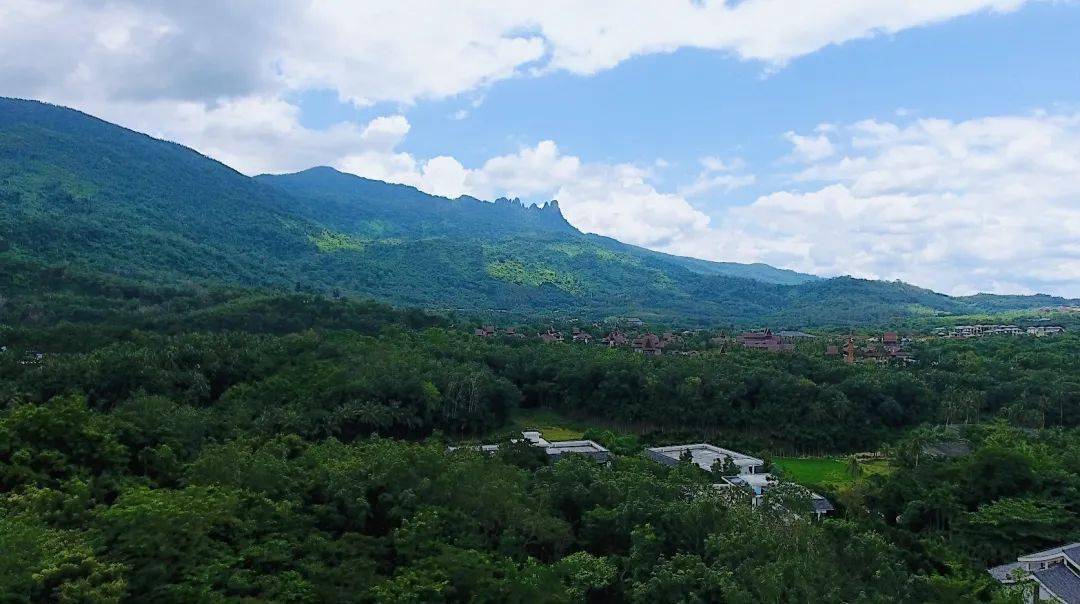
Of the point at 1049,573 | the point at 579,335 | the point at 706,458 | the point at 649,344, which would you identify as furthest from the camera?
the point at 579,335

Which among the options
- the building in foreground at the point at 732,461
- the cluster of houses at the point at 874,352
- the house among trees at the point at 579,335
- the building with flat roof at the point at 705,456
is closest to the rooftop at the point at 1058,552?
the building in foreground at the point at 732,461

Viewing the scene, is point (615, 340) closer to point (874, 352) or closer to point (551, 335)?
point (551, 335)

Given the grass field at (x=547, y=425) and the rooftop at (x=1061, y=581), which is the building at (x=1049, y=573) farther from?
the grass field at (x=547, y=425)

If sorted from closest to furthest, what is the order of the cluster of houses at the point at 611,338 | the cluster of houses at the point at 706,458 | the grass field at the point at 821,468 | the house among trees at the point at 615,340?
the cluster of houses at the point at 706,458 → the grass field at the point at 821,468 → the cluster of houses at the point at 611,338 → the house among trees at the point at 615,340

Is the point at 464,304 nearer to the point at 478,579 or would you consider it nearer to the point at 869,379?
the point at 869,379

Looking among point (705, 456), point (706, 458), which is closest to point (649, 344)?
point (705, 456)

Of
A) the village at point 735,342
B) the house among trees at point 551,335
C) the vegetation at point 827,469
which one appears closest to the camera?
the vegetation at point 827,469

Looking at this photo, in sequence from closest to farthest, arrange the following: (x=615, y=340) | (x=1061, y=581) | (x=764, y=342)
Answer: (x=1061, y=581) < (x=615, y=340) < (x=764, y=342)

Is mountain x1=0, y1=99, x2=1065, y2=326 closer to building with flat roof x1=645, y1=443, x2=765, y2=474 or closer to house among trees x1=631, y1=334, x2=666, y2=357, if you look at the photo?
house among trees x1=631, y1=334, x2=666, y2=357
